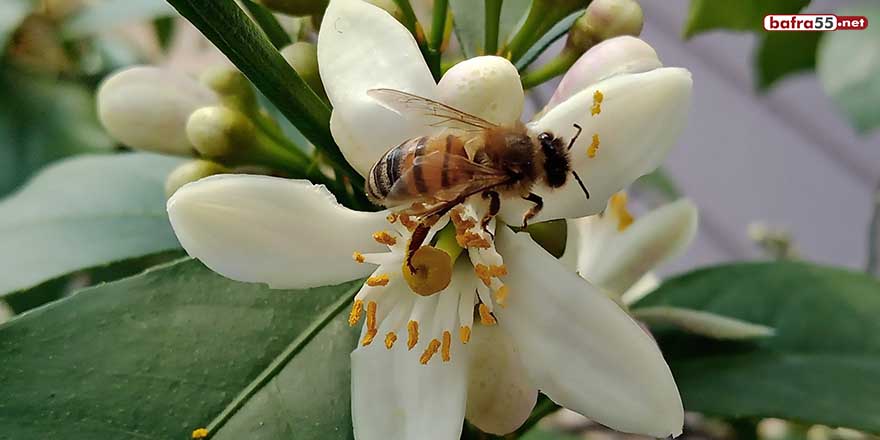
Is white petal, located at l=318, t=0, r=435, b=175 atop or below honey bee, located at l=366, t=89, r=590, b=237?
atop

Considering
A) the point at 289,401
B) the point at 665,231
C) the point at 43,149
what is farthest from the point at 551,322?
the point at 43,149

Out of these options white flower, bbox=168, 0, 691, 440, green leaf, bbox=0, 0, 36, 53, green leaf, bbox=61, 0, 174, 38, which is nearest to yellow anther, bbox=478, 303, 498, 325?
white flower, bbox=168, 0, 691, 440

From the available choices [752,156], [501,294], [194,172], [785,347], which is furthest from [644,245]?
[752,156]

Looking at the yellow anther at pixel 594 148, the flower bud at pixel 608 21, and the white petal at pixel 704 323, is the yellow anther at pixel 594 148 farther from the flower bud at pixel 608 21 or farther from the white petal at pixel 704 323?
the white petal at pixel 704 323

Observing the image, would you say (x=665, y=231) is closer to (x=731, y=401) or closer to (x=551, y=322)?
(x=731, y=401)

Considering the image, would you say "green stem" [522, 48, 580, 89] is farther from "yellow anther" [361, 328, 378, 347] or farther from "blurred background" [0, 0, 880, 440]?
"blurred background" [0, 0, 880, 440]

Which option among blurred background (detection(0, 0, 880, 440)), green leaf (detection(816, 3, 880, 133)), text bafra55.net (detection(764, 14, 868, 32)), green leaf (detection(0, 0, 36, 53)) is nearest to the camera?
text bafra55.net (detection(764, 14, 868, 32))

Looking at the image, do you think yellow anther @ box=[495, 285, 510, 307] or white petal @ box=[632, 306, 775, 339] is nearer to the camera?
yellow anther @ box=[495, 285, 510, 307]

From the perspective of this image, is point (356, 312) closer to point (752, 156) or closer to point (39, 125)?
point (39, 125)

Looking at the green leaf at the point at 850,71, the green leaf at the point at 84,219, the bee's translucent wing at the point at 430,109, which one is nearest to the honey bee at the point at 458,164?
the bee's translucent wing at the point at 430,109
